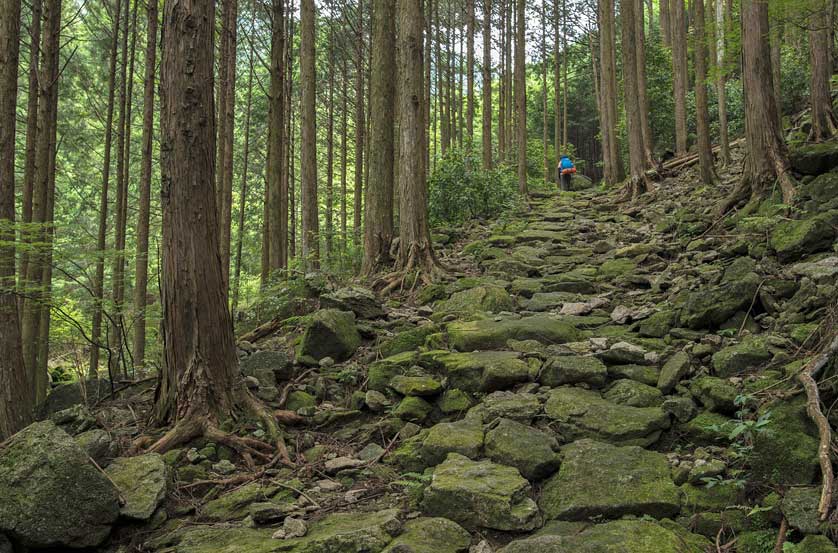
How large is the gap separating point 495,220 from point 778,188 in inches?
285

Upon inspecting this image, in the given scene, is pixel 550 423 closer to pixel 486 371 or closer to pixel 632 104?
pixel 486 371

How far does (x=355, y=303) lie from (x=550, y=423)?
339cm

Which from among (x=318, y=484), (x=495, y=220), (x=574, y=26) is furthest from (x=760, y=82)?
(x=574, y=26)

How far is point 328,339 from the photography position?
20.3 feet

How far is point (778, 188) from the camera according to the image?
7289 millimetres

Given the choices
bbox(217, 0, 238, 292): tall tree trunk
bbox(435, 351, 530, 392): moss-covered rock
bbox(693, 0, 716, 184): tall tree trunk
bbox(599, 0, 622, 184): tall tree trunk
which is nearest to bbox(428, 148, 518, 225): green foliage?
bbox(693, 0, 716, 184): tall tree trunk

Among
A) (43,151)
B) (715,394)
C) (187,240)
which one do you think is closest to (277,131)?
(43,151)

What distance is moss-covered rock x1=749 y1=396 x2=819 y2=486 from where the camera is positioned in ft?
10.1

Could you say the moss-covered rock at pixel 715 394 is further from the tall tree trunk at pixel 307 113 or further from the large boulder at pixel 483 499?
the tall tree trunk at pixel 307 113

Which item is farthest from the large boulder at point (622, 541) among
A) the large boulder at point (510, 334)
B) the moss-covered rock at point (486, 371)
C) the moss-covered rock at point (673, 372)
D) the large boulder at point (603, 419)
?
the large boulder at point (510, 334)

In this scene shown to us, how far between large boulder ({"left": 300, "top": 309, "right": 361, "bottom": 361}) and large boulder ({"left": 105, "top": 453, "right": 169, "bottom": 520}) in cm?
219

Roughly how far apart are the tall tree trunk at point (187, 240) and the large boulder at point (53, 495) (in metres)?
1.28

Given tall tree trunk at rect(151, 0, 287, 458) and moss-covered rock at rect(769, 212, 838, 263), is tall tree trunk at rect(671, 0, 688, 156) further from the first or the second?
tall tree trunk at rect(151, 0, 287, 458)

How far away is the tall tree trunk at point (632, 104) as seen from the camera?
564 inches
